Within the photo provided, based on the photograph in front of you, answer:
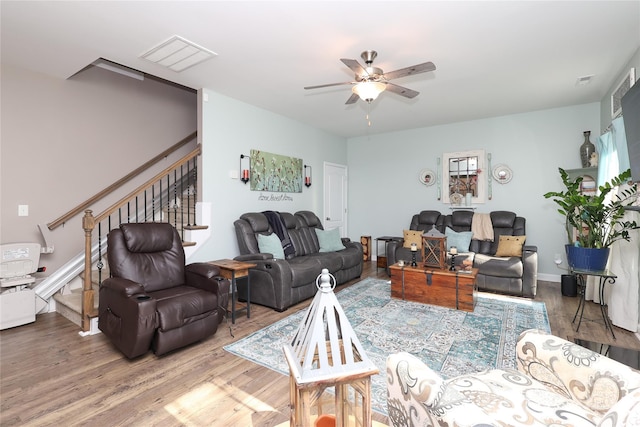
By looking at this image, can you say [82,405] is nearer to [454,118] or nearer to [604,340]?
[604,340]

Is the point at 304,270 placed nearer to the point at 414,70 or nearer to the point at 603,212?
the point at 414,70

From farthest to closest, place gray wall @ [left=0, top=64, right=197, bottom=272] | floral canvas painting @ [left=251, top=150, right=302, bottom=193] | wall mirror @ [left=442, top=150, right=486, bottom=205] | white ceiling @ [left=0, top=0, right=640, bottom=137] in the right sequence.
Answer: wall mirror @ [left=442, top=150, right=486, bottom=205]
floral canvas painting @ [left=251, top=150, right=302, bottom=193]
gray wall @ [left=0, top=64, right=197, bottom=272]
white ceiling @ [left=0, top=0, right=640, bottom=137]

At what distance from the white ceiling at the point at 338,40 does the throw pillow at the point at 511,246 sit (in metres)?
2.01

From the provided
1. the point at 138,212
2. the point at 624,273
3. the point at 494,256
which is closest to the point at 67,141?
the point at 138,212

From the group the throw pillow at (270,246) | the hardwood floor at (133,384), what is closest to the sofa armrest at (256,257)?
the throw pillow at (270,246)

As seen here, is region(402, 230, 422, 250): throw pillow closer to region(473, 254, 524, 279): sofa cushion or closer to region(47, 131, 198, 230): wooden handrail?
region(473, 254, 524, 279): sofa cushion

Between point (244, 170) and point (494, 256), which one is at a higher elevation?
point (244, 170)

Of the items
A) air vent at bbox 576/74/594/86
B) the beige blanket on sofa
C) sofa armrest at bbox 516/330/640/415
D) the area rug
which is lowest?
the area rug

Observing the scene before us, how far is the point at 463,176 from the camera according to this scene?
559 centimetres

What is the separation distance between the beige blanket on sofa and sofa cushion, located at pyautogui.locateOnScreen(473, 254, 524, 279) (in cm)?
59

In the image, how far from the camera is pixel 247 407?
1884 mm

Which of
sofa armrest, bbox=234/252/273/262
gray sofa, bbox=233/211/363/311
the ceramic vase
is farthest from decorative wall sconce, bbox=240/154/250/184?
the ceramic vase

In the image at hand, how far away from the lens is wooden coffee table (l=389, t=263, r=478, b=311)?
11.5 feet

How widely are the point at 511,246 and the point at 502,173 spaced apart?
1431 millimetres
